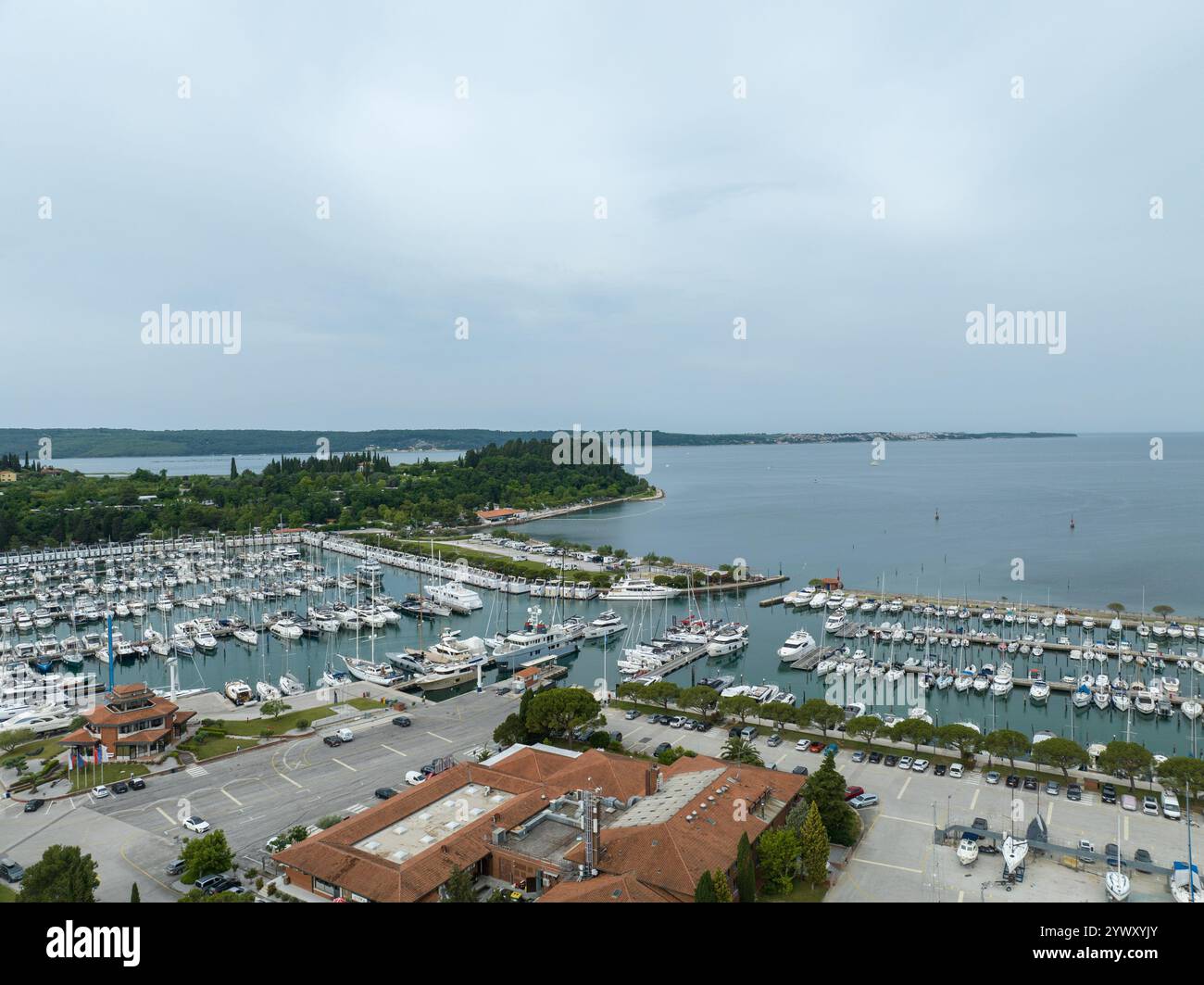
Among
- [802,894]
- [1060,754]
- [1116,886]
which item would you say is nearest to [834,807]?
[802,894]

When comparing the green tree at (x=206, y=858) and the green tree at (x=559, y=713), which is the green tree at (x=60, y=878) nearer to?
the green tree at (x=206, y=858)

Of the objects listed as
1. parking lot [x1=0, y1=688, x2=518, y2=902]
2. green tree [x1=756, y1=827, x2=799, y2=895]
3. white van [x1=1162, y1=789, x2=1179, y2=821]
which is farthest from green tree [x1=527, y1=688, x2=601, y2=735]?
white van [x1=1162, y1=789, x2=1179, y2=821]

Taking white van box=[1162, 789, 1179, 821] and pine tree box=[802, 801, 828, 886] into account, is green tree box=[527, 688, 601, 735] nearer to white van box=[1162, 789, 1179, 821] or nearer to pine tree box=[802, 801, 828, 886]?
pine tree box=[802, 801, 828, 886]

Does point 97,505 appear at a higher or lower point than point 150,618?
higher

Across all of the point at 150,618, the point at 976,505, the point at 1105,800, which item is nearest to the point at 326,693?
the point at 150,618

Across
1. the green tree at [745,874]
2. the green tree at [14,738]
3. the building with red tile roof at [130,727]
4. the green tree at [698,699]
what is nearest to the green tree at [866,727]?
the green tree at [698,699]
